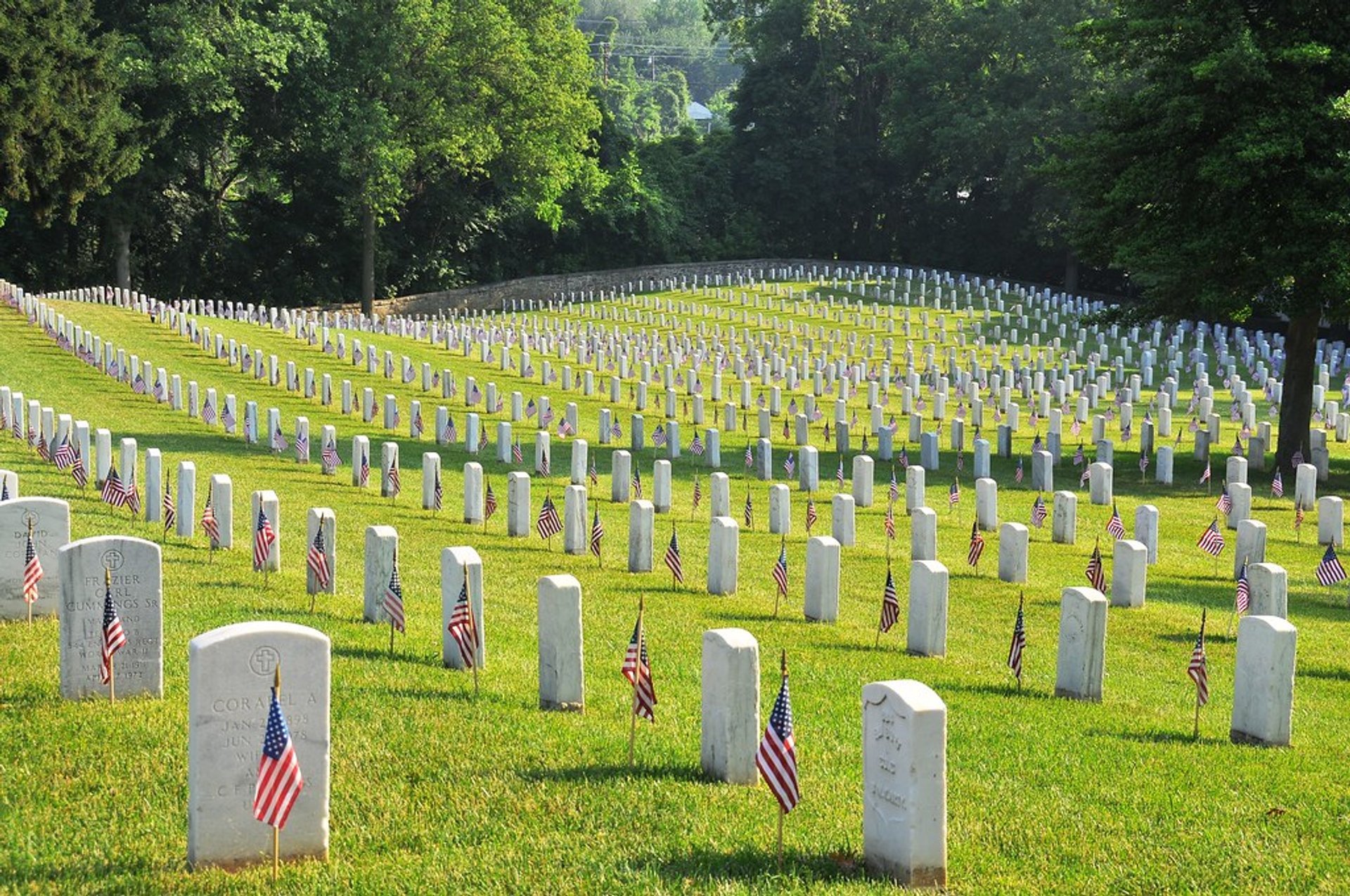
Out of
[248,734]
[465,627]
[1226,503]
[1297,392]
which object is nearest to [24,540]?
[465,627]

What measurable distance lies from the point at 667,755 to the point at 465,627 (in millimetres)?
2431

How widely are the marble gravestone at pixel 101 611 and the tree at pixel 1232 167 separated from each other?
2072 centimetres

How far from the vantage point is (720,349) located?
4466 cm

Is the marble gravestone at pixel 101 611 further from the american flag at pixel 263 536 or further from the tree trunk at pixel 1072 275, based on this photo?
the tree trunk at pixel 1072 275

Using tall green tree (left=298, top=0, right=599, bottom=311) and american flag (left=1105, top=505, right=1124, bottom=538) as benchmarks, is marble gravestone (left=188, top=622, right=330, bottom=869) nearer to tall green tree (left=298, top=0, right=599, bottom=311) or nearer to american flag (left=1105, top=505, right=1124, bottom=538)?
american flag (left=1105, top=505, right=1124, bottom=538)

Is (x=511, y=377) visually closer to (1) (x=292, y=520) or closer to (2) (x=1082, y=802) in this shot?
(1) (x=292, y=520)

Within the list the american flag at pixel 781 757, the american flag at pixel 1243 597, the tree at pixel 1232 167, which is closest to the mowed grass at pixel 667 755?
the american flag at pixel 781 757

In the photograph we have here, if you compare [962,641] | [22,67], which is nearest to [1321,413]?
[962,641]

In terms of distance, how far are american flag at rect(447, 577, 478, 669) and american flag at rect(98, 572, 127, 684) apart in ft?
7.56

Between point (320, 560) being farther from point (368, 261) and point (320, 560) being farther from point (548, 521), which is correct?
point (368, 261)

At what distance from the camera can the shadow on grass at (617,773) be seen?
8516mm

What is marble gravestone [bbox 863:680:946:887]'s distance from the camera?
7082 millimetres

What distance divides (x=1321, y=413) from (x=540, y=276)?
41.3 metres

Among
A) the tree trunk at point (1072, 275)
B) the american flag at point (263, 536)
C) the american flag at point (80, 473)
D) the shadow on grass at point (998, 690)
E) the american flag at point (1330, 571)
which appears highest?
the tree trunk at point (1072, 275)
